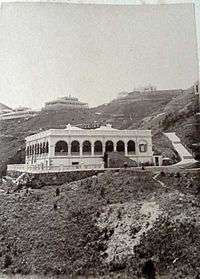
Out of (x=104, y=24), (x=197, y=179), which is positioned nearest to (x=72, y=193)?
(x=197, y=179)

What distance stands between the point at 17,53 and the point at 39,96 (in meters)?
0.41

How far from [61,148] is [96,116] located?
41cm

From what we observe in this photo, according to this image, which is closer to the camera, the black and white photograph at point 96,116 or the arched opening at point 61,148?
the black and white photograph at point 96,116

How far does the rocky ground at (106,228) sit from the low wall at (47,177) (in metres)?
0.06

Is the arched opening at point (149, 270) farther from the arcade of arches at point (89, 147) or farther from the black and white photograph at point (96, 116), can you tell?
the arcade of arches at point (89, 147)

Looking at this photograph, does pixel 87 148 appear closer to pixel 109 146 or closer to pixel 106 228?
pixel 109 146

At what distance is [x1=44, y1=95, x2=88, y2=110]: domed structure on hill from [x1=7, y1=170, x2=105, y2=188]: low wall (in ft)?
1.77

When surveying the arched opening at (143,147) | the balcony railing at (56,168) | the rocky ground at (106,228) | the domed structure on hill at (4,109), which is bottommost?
the rocky ground at (106,228)

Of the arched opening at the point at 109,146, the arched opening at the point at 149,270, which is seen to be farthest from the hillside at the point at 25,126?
the arched opening at the point at 149,270

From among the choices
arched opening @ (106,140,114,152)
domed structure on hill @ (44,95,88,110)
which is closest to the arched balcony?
arched opening @ (106,140,114,152)

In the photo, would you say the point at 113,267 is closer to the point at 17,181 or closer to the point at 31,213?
the point at 31,213

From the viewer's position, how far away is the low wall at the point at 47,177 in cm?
289

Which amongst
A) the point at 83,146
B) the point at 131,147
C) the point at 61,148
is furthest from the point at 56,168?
the point at 131,147

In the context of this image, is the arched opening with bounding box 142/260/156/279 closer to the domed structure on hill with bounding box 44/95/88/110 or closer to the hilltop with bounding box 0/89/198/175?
the hilltop with bounding box 0/89/198/175
